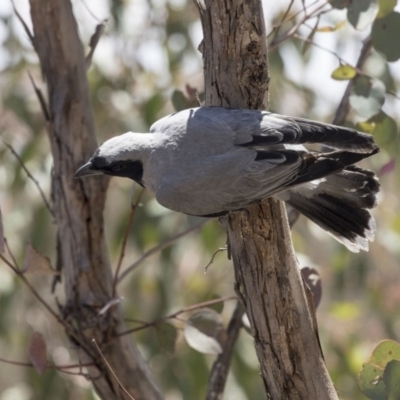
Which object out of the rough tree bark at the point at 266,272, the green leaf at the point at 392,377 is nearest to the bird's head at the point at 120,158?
the rough tree bark at the point at 266,272

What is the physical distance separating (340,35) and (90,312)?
2.08m

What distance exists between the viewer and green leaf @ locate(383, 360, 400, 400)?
183cm

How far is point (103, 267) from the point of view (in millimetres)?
2541

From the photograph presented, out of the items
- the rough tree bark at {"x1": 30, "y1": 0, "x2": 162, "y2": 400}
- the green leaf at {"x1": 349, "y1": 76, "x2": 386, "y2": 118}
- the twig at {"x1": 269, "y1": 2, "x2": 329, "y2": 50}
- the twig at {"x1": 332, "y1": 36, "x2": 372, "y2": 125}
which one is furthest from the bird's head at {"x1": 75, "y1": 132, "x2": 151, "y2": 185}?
the twig at {"x1": 332, "y1": 36, "x2": 372, "y2": 125}

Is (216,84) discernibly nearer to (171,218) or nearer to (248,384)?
(171,218)

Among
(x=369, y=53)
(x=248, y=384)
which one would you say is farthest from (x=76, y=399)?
(x=369, y=53)

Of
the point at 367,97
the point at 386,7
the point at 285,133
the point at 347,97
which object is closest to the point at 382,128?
the point at 367,97

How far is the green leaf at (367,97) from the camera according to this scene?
2.49 metres

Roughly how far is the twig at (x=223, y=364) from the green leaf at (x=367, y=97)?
29.6 inches

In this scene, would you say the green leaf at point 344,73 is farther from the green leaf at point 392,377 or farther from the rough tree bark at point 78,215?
the green leaf at point 392,377

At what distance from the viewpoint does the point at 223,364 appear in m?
2.69

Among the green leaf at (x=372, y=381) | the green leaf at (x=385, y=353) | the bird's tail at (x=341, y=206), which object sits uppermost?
the bird's tail at (x=341, y=206)

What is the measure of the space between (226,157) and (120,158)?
39cm

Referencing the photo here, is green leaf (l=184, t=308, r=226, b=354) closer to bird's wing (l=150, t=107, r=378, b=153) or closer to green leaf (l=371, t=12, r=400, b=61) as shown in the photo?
bird's wing (l=150, t=107, r=378, b=153)
